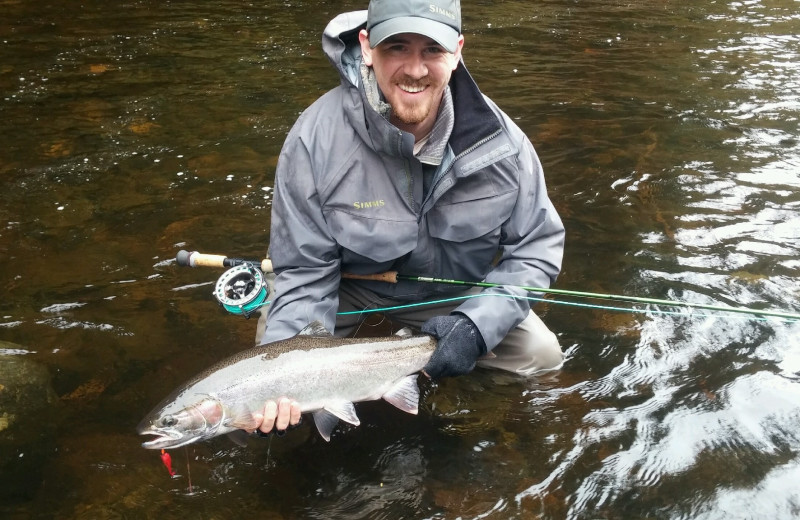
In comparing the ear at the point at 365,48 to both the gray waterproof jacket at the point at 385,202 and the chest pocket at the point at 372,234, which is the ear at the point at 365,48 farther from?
the chest pocket at the point at 372,234

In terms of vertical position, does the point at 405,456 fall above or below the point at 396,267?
below

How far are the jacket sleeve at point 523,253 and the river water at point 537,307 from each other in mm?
750

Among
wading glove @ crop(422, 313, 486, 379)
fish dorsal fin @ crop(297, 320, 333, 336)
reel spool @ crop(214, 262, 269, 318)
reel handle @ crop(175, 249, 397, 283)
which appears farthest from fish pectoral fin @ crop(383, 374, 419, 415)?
reel spool @ crop(214, 262, 269, 318)

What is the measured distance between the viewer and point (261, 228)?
21.3ft

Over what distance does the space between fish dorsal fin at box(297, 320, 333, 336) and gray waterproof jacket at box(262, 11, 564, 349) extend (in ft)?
0.43

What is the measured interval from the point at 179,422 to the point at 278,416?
416mm

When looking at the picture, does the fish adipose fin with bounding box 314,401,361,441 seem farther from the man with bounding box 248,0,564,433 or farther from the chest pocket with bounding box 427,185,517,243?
the chest pocket with bounding box 427,185,517,243

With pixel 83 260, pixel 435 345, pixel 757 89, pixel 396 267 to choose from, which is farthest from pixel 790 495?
pixel 757 89

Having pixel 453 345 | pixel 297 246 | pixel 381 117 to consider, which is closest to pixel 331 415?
pixel 453 345

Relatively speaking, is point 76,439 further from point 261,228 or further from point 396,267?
point 261,228

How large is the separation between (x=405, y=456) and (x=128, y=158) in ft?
16.7

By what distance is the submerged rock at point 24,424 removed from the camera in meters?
3.87

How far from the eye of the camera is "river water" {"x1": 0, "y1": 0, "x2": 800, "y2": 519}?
152 inches

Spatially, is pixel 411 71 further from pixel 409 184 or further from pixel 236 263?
pixel 236 263
